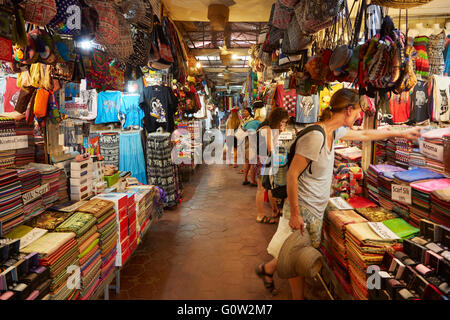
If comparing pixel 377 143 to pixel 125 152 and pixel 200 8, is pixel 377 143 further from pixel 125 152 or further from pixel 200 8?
pixel 125 152

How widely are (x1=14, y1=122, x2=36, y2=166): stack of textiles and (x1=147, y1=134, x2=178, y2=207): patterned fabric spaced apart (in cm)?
243

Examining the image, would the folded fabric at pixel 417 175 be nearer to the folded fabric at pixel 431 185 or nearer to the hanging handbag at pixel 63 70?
the folded fabric at pixel 431 185

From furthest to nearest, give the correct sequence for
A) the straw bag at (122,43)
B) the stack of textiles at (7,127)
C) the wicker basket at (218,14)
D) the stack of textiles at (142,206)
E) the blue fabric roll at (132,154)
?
the blue fabric roll at (132,154)
the wicker basket at (218,14)
the stack of textiles at (142,206)
the straw bag at (122,43)
the stack of textiles at (7,127)

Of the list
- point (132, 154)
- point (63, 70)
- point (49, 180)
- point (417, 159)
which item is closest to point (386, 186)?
point (417, 159)

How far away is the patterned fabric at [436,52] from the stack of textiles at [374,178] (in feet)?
6.14

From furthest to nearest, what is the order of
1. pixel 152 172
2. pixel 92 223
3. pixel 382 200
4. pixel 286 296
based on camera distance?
1. pixel 152 172
2. pixel 286 296
3. pixel 382 200
4. pixel 92 223

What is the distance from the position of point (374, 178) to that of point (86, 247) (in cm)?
243

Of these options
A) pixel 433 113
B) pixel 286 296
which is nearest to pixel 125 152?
pixel 286 296

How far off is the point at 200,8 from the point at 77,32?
265cm

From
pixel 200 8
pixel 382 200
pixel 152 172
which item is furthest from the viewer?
pixel 152 172

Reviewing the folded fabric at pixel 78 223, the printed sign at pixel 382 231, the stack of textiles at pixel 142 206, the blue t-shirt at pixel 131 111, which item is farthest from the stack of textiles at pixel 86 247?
the blue t-shirt at pixel 131 111

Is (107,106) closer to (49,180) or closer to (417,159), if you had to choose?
(49,180)

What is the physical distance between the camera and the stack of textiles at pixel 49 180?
2.02 meters
